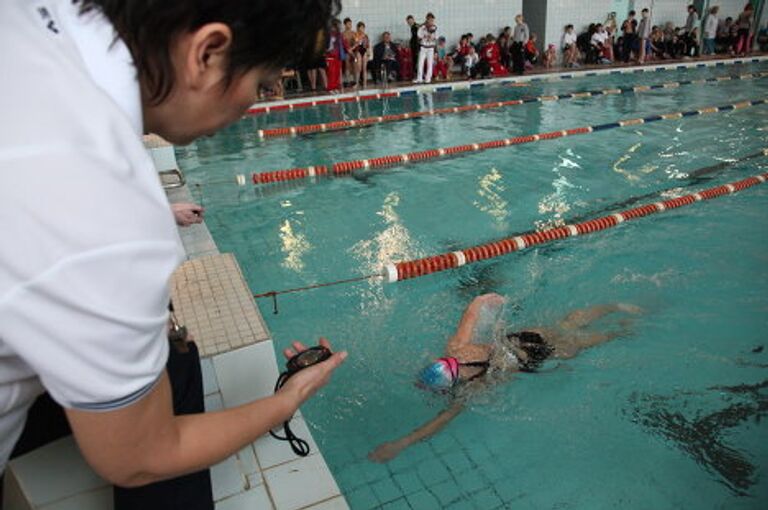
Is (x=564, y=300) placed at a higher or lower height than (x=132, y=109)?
lower

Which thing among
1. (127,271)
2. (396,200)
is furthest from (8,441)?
(396,200)

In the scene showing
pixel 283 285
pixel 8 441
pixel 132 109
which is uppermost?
pixel 132 109

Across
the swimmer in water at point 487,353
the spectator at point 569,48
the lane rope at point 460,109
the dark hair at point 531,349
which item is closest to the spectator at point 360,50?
the lane rope at point 460,109

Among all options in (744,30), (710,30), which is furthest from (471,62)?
(744,30)

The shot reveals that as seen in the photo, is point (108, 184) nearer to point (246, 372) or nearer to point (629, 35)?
point (246, 372)

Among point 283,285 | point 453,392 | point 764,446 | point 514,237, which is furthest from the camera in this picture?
point 514,237

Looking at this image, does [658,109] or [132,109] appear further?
[658,109]

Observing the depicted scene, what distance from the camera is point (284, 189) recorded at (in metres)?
6.58

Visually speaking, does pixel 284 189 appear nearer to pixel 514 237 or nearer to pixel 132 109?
pixel 514 237

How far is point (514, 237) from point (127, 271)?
183 inches

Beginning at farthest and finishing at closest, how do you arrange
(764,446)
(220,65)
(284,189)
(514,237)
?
1. (284,189)
2. (514,237)
3. (764,446)
4. (220,65)

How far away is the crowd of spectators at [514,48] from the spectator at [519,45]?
0.03 metres

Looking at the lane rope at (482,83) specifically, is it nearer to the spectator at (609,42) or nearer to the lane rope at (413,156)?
the spectator at (609,42)

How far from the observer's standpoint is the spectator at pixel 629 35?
17.5 m
